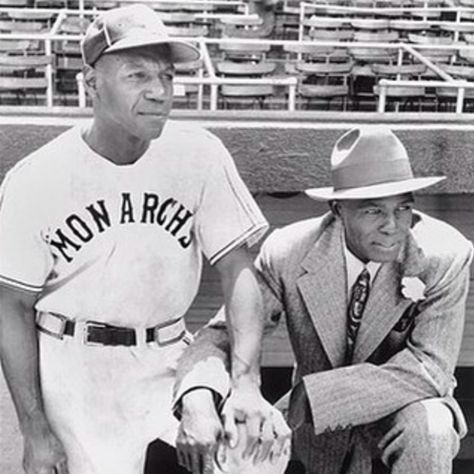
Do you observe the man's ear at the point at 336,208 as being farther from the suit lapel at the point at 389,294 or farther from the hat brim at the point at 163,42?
the hat brim at the point at 163,42

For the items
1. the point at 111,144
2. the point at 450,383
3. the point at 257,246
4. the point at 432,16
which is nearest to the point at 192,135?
the point at 111,144

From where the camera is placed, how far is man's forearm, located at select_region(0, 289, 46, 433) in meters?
2.42

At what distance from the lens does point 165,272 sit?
243cm

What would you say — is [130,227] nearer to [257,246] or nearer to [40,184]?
[40,184]

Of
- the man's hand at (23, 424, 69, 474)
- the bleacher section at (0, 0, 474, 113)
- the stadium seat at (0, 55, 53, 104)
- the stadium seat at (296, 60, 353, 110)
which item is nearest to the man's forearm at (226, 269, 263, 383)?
the man's hand at (23, 424, 69, 474)

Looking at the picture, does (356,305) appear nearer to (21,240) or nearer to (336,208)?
(336,208)

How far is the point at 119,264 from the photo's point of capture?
2396mm

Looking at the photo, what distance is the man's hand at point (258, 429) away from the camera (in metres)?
2.28

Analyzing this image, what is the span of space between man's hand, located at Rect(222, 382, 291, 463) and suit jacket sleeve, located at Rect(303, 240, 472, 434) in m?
0.13

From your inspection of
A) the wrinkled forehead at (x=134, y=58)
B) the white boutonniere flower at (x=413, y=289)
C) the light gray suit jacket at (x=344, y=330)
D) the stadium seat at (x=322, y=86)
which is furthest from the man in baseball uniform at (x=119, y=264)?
the stadium seat at (x=322, y=86)

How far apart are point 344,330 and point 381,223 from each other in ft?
1.03

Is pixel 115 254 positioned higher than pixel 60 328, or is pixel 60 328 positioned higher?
pixel 115 254

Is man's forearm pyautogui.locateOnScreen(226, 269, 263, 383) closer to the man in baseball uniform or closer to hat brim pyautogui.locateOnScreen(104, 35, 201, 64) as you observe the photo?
the man in baseball uniform


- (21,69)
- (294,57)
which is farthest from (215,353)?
(294,57)
